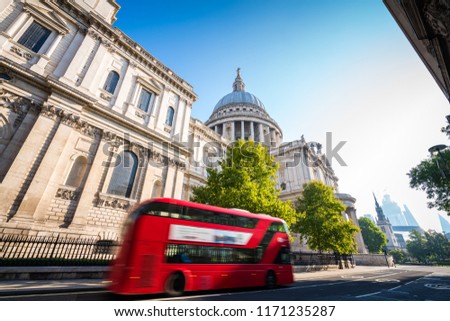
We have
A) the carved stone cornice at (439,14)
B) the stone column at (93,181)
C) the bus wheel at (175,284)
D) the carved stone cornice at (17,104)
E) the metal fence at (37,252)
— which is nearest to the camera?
the carved stone cornice at (439,14)

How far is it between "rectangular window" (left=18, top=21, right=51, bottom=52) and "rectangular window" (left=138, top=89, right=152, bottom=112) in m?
8.13

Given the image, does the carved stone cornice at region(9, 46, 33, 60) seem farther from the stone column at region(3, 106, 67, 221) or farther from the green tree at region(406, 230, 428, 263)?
the green tree at region(406, 230, 428, 263)

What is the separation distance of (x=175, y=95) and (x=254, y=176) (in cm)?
1452

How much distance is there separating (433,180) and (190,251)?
2814 centimetres

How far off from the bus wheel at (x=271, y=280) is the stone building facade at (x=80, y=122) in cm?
1128

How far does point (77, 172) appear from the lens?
1488 centimetres

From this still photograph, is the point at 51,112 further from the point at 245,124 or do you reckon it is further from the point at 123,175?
the point at 245,124

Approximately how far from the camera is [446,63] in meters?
8.10

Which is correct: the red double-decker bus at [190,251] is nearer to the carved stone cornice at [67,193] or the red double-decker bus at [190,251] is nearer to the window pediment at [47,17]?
the carved stone cornice at [67,193]

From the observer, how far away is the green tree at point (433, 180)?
20655 millimetres

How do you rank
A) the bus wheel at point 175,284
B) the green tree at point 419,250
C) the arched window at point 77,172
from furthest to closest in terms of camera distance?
1. the green tree at point 419,250
2. the arched window at point 77,172
3. the bus wheel at point 175,284

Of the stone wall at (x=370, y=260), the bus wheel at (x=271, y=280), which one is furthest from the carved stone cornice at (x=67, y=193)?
the stone wall at (x=370, y=260)

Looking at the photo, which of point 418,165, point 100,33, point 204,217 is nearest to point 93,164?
point 204,217

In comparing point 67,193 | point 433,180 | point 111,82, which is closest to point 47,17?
point 111,82
